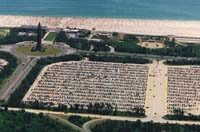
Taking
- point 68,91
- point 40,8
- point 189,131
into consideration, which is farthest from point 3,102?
point 40,8

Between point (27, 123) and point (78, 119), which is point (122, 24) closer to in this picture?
point (78, 119)

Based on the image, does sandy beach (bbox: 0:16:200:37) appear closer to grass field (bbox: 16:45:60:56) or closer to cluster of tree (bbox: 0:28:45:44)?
cluster of tree (bbox: 0:28:45:44)

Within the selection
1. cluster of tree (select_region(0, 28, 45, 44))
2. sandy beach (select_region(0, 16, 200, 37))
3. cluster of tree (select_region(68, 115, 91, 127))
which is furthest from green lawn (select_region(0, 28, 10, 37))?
cluster of tree (select_region(68, 115, 91, 127))

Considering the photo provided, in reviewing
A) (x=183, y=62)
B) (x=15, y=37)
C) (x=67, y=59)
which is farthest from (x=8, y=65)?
(x=183, y=62)

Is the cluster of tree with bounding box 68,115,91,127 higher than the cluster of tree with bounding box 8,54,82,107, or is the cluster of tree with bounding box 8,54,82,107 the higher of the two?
the cluster of tree with bounding box 8,54,82,107

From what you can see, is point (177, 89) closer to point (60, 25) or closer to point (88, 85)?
point (88, 85)

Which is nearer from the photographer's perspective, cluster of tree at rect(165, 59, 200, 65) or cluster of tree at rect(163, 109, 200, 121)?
cluster of tree at rect(163, 109, 200, 121)

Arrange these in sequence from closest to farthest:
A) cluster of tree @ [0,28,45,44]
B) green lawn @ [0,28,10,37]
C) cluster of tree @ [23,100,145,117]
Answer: cluster of tree @ [23,100,145,117]
cluster of tree @ [0,28,45,44]
green lawn @ [0,28,10,37]
